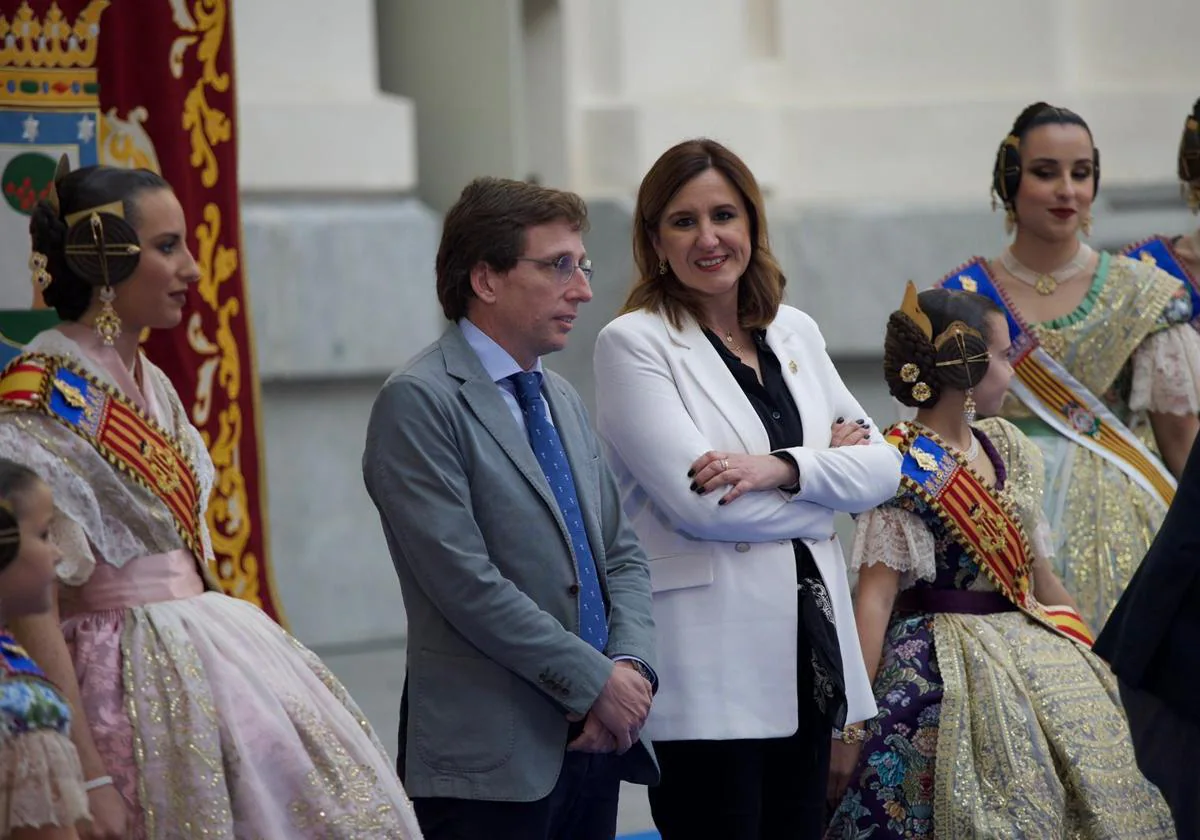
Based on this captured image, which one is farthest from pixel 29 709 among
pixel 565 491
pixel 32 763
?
pixel 565 491

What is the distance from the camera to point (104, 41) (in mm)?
4898

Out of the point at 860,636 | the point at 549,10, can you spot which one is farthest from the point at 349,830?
the point at 549,10

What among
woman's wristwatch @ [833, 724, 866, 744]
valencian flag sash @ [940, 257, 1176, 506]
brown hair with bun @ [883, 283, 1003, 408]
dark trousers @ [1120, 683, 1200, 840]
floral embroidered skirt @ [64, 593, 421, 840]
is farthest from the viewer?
valencian flag sash @ [940, 257, 1176, 506]

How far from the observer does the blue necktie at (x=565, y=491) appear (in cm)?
358

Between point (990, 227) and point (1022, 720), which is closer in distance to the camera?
point (1022, 720)

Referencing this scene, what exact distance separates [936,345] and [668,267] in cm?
60

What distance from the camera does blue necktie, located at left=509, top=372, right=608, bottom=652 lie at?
11.7 feet

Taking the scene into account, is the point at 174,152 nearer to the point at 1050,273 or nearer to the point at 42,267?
the point at 42,267

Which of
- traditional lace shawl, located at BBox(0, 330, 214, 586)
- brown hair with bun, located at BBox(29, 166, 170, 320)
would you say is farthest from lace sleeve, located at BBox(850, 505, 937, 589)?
brown hair with bun, located at BBox(29, 166, 170, 320)

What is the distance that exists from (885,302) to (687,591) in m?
4.77

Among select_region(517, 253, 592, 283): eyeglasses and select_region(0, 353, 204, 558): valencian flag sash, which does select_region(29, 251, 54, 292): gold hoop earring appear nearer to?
select_region(0, 353, 204, 558): valencian flag sash

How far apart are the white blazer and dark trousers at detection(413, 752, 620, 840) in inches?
9.1

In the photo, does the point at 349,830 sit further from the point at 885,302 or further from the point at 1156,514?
the point at 885,302

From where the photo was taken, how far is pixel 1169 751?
3.42 m
